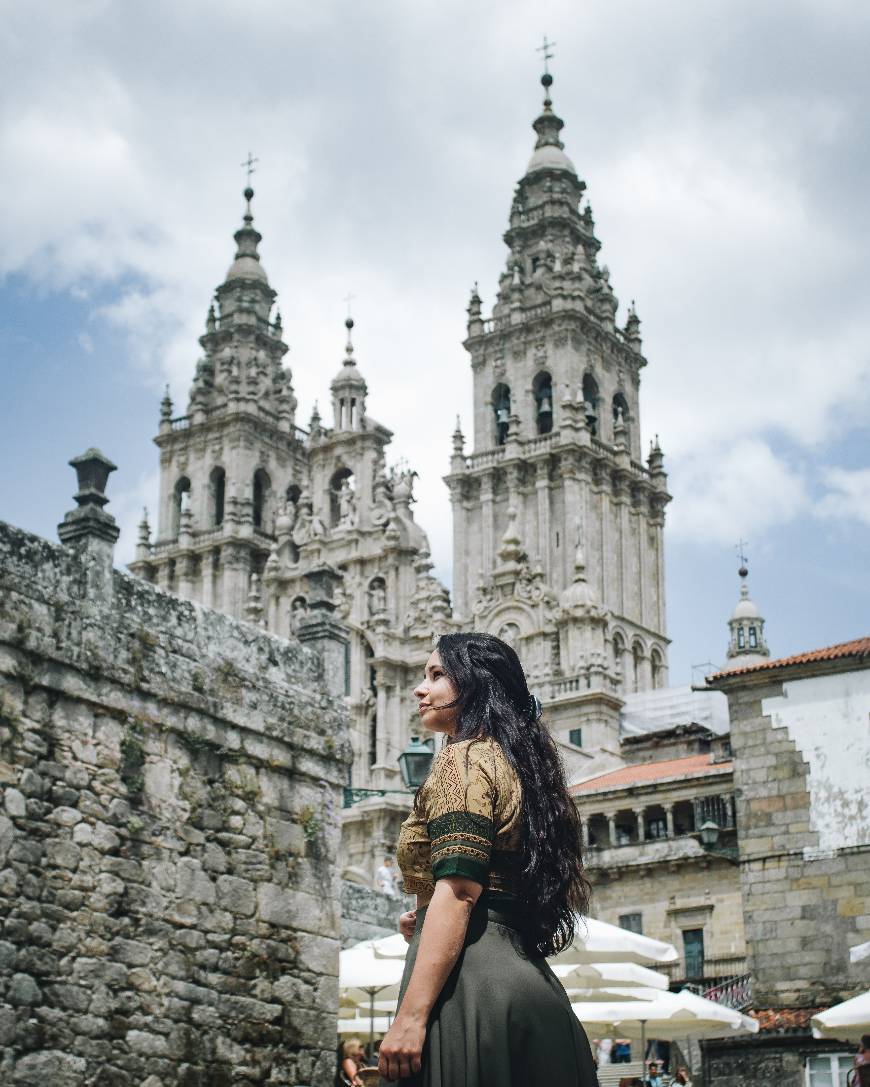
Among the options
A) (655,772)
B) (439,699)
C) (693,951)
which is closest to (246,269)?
(655,772)

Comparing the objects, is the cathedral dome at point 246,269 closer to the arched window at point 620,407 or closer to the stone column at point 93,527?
the arched window at point 620,407

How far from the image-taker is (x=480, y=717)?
4.27 metres

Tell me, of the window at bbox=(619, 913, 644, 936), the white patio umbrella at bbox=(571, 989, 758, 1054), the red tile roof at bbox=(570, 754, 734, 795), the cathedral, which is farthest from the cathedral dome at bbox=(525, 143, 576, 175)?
the white patio umbrella at bbox=(571, 989, 758, 1054)

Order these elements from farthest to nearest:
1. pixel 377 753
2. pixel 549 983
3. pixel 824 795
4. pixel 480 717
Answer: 1. pixel 377 753
2. pixel 824 795
3. pixel 480 717
4. pixel 549 983

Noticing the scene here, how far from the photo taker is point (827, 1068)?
19.8 metres

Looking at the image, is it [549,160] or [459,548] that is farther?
[549,160]

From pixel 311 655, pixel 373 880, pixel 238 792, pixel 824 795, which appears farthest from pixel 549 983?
pixel 373 880

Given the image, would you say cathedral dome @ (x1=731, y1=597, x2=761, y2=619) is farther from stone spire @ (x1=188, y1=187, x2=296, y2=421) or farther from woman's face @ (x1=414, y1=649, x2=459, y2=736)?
woman's face @ (x1=414, y1=649, x2=459, y2=736)

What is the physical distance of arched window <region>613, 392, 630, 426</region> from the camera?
2277 inches

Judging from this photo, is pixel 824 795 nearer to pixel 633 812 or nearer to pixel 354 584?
pixel 633 812

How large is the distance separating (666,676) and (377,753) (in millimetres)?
11777

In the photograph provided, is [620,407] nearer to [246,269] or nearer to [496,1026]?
[246,269]

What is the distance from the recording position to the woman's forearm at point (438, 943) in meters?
3.71

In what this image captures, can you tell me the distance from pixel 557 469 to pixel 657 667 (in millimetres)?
8157
